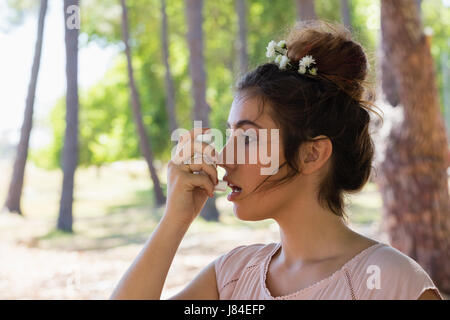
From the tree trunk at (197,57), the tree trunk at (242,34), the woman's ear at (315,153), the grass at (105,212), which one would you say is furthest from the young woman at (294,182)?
the tree trunk at (242,34)

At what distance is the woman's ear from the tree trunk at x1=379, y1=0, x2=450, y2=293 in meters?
2.12

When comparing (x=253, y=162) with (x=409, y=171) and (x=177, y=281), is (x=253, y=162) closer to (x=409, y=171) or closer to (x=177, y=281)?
(x=409, y=171)

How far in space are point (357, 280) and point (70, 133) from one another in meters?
4.88

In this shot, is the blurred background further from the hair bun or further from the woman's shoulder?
the woman's shoulder

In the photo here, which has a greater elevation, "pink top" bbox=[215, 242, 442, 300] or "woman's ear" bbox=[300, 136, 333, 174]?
"woman's ear" bbox=[300, 136, 333, 174]

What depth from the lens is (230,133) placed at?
1019mm

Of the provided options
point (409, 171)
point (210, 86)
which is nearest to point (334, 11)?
point (210, 86)

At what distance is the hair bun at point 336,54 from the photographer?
1027mm

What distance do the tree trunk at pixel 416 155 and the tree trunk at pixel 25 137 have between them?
3.98 m

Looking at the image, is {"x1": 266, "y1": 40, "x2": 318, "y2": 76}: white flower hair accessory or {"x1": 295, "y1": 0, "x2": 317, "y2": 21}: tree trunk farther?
{"x1": 295, "y1": 0, "x2": 317, "y2": 21}: tree trunk

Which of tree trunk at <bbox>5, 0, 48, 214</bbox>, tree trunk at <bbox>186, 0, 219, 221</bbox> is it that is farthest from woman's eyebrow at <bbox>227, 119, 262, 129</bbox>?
tree trunk at <bbox>5, 0, 48, 214</bbox>

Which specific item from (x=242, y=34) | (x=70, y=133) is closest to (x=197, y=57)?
(x=70, y=133)

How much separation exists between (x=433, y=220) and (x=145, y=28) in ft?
26.4

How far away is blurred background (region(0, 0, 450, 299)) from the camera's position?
3006 millimetres
